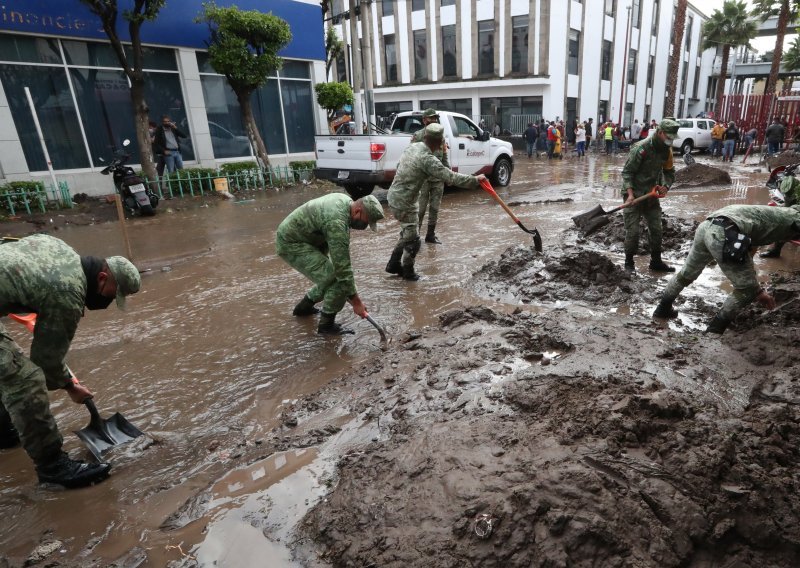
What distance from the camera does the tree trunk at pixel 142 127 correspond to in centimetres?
1062

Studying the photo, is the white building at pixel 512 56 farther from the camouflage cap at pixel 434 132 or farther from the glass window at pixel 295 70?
the camouflage cap at pixel 434 132

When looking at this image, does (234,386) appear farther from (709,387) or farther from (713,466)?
(709,387)

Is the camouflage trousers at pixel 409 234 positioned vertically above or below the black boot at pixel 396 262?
above

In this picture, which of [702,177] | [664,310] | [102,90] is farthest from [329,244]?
[702,177]

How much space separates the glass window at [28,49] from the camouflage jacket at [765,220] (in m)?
13.1

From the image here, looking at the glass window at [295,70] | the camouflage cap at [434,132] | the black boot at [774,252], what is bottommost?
the black boot at [774,252]

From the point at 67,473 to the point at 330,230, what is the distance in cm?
246

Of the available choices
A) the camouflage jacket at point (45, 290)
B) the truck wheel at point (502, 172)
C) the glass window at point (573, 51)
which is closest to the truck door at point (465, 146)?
the truck wheel at point (502, 172)

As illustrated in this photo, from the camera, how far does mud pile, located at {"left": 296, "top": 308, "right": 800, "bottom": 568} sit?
6.31 ft

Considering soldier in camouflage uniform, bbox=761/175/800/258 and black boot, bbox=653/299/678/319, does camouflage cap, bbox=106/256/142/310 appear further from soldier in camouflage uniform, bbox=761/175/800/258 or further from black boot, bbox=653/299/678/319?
soldier in camouflage uniform, bbox=761/175/800/258

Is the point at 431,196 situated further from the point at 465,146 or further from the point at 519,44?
the point at 519,44

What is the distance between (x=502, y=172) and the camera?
13305mm

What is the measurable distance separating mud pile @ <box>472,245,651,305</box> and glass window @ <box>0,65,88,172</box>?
34.3ft

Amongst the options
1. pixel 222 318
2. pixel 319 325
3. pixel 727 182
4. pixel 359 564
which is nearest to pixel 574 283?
pixel 319 325
